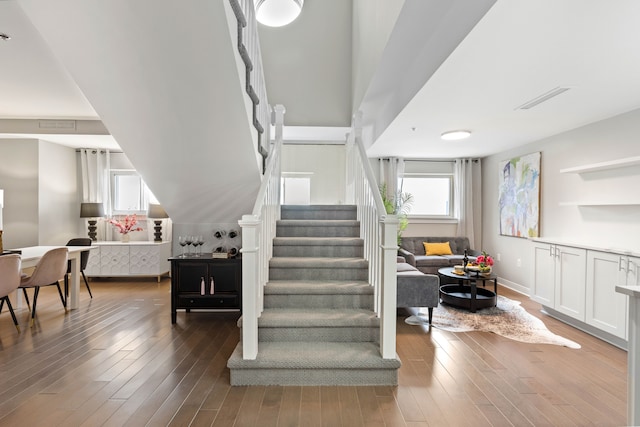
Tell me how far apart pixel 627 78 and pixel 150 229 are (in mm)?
7184

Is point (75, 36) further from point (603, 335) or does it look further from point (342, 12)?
point (603, 335)

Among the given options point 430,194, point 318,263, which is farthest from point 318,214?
point 430,194

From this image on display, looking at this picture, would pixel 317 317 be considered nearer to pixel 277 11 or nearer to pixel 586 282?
pixel 586 282

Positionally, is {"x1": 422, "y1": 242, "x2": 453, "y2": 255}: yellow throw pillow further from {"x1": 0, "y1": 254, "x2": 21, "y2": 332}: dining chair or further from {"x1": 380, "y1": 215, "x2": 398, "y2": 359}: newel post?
{"x1": 0, "y1": 254, "x2": 21, "y2": 332}: dining chair

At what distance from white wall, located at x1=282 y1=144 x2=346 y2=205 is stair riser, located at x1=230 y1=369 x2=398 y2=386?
4983mm

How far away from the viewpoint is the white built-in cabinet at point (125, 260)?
6.05 meters

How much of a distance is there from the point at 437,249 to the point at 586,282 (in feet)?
9.44

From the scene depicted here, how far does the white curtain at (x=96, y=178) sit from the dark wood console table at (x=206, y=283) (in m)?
3.83

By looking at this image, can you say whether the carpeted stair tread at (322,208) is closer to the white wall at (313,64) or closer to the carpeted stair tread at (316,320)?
the white wall at (313,64)

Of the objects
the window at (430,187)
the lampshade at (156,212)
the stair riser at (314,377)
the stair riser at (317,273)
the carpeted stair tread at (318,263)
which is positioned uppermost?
the window at (430,187)

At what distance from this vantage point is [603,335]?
341 cm

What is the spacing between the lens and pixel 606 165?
3.73 m

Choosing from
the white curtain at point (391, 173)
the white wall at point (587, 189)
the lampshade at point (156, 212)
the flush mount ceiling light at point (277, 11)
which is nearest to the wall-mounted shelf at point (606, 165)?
the white wall at point (587, 189)

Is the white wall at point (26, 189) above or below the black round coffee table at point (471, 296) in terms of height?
above
